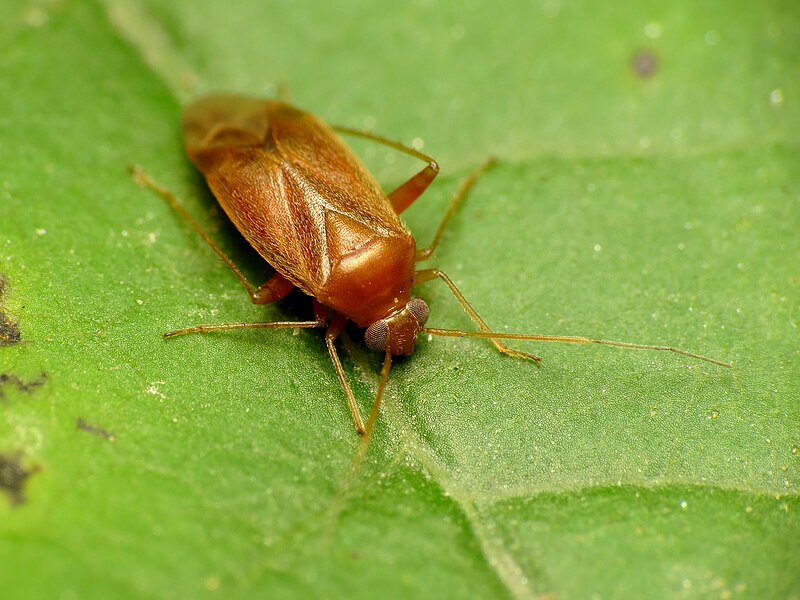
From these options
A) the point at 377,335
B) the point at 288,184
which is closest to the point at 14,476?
the point at 377,335

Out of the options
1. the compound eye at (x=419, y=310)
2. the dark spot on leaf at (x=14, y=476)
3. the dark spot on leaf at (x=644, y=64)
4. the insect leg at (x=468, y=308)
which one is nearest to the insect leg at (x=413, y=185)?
the insect leg at (x=468, y=308)

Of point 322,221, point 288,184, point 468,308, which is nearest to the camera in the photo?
point 468,308

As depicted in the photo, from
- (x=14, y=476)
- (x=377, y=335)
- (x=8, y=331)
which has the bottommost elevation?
(x=14, y=476)

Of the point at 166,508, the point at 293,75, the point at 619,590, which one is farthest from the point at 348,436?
the point at 293,75

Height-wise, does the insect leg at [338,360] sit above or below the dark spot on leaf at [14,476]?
above

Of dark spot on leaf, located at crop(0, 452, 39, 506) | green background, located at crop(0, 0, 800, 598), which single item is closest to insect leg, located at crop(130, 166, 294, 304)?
green background, located at crop(0, 0, 800, 598)

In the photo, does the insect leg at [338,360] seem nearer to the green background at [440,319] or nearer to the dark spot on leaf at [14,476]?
the green background at [440,319]

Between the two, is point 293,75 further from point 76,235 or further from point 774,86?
point 774,86

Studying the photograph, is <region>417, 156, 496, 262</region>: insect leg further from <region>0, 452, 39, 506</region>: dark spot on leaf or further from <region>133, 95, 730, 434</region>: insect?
<region>0, 452, 39, 506</region>: dark spot on leaf

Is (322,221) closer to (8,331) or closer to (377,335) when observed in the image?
(377,335)
